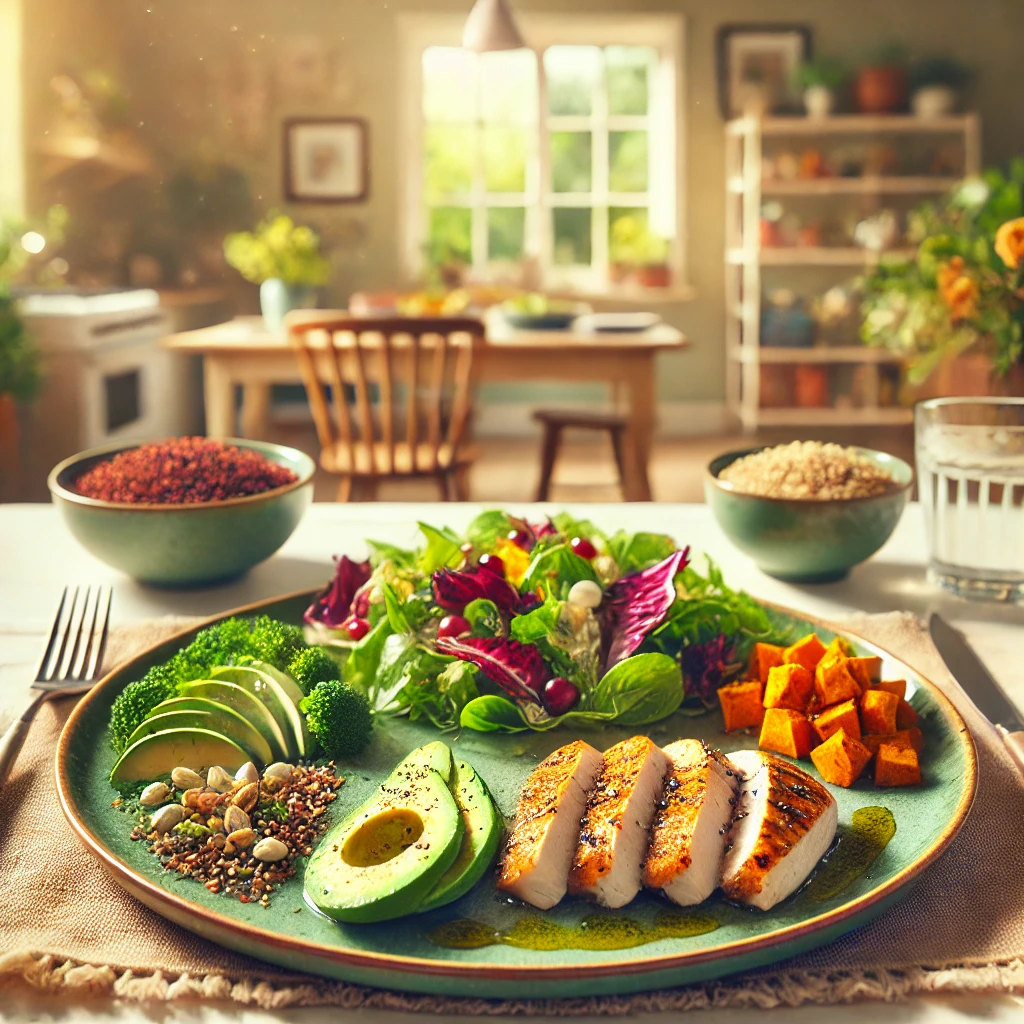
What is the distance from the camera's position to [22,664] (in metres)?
1.08

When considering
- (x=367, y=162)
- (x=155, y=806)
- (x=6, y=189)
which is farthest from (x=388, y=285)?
(x=155, y=806)

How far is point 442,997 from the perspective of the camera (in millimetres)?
578

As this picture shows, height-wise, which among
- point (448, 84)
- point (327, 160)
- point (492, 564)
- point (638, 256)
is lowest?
point (492, 564)

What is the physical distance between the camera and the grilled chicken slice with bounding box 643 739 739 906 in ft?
2.06

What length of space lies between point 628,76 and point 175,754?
6.83 meters

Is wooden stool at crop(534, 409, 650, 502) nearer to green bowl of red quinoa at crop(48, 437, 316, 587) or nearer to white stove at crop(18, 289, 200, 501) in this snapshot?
white stove at crop(18, 289, 200, 501)

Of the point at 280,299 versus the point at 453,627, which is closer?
the point at 453,627

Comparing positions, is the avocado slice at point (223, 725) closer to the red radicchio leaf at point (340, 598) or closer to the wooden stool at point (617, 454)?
the red radicchio leaf at point (340, 598)

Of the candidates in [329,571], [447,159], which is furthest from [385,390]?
[447,159]

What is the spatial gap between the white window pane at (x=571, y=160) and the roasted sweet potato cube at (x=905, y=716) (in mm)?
6491

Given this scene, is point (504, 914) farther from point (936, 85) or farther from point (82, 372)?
point (936, 85)

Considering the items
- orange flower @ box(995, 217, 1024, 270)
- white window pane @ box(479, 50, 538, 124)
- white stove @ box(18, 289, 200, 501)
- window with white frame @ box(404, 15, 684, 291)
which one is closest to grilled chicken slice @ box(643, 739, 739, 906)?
orange flower @ box(995, 217, 1024, 270)

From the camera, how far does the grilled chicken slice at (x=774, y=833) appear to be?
625 mm

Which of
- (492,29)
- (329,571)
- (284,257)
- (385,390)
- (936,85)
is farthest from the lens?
(936,85)
